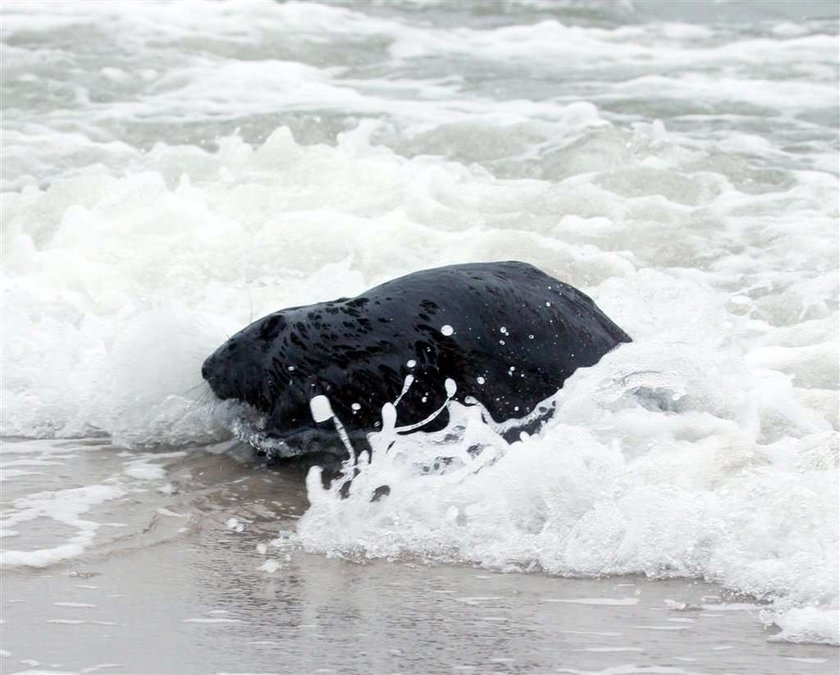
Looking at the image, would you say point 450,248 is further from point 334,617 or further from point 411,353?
point 334,617

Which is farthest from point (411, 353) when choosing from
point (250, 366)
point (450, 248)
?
point (450, 248)

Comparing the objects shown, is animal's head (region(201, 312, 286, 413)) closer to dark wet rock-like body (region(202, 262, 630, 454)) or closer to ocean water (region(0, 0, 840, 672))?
dark wet rock-like body (region(202, 262, 630, 454))

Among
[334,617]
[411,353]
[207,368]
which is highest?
[411,353]

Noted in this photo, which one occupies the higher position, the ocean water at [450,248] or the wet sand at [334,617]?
the ocean water at [450,248]

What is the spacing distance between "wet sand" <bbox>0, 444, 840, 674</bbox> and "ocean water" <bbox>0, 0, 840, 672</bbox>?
0.08 m

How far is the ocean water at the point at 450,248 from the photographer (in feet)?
13.8

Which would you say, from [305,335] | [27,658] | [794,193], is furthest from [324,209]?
[27,658]

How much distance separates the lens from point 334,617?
11.8ft

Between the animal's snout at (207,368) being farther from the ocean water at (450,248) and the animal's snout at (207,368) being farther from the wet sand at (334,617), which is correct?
the wet sand at (334,617)

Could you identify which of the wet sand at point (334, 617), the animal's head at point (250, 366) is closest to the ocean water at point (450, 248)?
the wet sand at point (334, 617)

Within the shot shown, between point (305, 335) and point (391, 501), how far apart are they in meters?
0.90

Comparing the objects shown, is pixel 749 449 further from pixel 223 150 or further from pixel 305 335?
pixel 223 150

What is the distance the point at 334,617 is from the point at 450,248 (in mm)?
4490

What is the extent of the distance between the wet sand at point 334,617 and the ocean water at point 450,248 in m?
0.08
